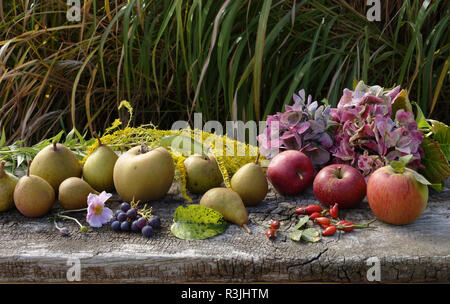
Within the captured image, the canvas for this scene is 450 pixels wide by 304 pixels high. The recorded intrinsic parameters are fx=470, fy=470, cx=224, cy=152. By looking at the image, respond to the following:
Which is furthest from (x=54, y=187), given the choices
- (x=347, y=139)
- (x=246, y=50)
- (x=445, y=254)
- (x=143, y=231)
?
(x=246, y=50)

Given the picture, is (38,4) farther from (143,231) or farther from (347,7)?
(143,231)

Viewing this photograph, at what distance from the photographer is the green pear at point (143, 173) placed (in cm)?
115

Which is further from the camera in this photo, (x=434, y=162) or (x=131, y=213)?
(x=434, y=162)

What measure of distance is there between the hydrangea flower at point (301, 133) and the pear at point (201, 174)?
0.16 metres

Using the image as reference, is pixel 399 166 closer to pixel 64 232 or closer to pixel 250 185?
pixel 250 185

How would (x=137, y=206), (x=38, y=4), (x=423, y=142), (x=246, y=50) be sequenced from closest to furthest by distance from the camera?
1. (x=137, y=206)
2. (x=423, y=142)
3. (x=246, y=50)
4. (x=38, y=4)

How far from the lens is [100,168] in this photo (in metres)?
1.24

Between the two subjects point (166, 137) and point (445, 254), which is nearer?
point (445, 254)

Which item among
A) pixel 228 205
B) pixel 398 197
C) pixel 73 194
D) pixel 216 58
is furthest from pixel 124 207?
pixel 216 58

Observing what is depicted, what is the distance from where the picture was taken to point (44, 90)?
89.3 inches

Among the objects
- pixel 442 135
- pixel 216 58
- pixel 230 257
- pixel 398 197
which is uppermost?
pixel 216 58

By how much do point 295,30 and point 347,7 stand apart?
0.24m

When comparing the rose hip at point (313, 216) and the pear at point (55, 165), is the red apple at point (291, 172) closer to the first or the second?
the rose hip at point (313, 216)

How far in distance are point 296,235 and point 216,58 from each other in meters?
1.16
